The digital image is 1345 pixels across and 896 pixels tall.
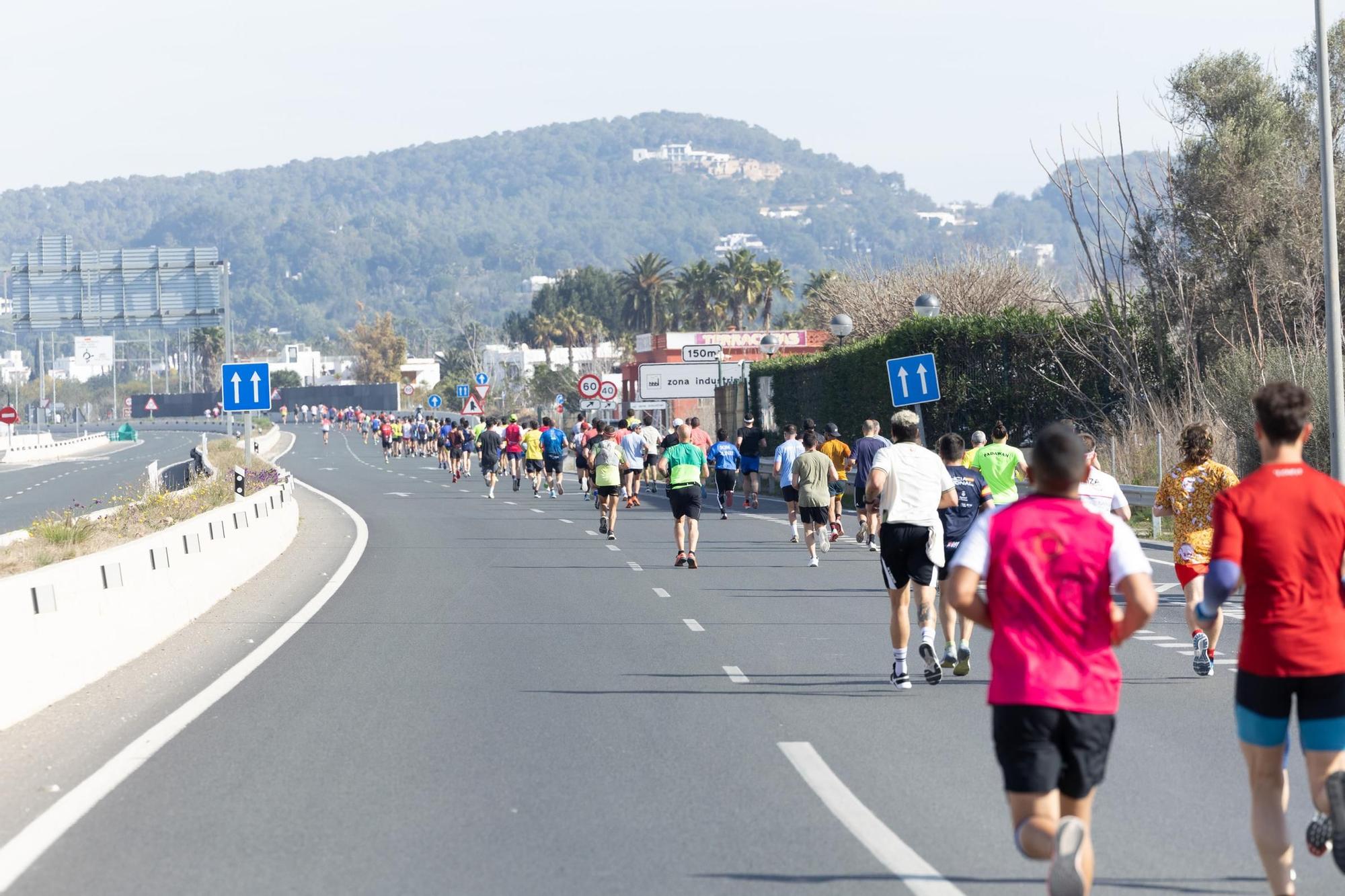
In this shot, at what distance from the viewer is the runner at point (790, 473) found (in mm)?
24297

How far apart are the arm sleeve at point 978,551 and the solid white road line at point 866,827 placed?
1220mm

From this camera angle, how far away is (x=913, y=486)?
1110 centimetres

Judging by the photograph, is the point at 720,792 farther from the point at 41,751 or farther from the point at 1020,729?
the point at 41,751

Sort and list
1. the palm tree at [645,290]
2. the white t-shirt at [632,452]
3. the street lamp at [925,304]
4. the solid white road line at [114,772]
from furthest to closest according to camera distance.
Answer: the palm tree at [645,290]
the street lamp at [925,304]
the white t-shirt at [632,452]
the solid white road line at [114,772]

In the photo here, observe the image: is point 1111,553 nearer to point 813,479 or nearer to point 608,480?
point 813,479

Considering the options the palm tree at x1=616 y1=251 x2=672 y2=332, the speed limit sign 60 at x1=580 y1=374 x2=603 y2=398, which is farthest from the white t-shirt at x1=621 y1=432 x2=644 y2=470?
the palm tree at x1=616 y1=251 x2=672 y2=332

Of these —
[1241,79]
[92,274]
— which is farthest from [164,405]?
Answer: [1241,79]

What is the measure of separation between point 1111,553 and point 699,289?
122 m

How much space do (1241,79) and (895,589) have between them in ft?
84.8

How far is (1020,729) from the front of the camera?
5191 millimetres

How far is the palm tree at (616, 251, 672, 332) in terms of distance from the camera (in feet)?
458

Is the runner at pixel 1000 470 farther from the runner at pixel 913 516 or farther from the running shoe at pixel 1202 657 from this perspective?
the running shoe at pixel 1202 657

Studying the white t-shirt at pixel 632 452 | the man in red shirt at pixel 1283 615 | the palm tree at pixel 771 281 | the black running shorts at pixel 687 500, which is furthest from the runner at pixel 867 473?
the palm tree at pixel 771 281

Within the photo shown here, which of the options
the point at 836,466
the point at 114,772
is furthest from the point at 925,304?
the point at 114,772
